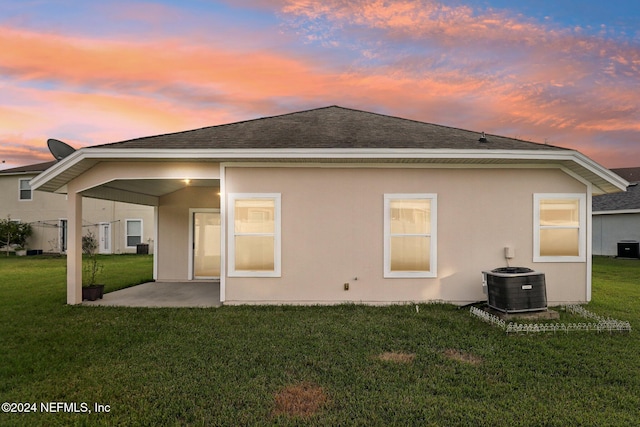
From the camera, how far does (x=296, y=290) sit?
800cm

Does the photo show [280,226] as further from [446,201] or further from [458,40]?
[458,40]

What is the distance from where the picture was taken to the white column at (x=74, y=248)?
26.8 ft

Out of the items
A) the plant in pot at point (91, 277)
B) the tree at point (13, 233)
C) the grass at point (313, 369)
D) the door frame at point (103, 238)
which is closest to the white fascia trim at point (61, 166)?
the plant in pot at point (91, 277)

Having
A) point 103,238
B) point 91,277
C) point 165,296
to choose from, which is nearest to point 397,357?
point 165,296

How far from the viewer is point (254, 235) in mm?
8086

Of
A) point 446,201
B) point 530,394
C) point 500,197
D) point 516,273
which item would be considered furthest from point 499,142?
point 530,394

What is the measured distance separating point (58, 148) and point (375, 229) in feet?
25.5

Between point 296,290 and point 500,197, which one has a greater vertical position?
point 500,197

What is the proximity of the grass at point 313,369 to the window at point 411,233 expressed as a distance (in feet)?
3.22

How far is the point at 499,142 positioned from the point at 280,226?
4.97 metres

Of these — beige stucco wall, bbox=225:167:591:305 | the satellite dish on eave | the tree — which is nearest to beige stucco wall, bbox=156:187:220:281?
the satellite dish on eave

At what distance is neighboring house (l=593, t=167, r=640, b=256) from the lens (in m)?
20.9

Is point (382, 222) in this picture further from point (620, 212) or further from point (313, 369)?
point (620, 212)

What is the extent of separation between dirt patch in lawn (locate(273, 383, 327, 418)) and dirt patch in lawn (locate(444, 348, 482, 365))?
1925 mm
